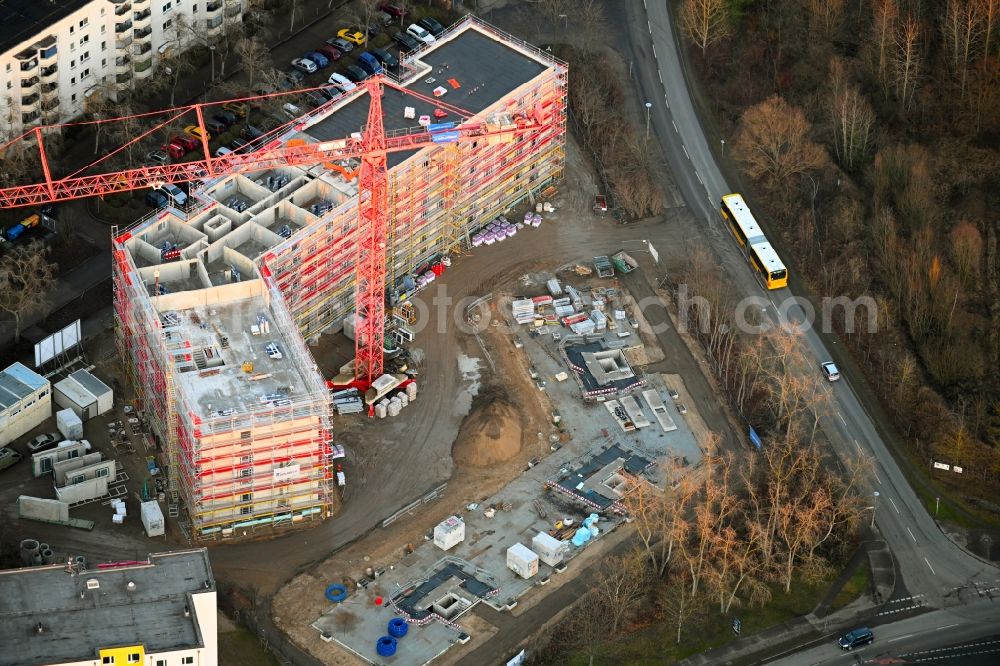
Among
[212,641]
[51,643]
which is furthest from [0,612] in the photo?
[212,641]

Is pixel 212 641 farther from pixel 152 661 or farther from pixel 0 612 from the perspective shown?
pixel 0 612

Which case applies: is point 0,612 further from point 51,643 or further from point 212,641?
point 212,641

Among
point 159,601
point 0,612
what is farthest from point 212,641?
point 0,612

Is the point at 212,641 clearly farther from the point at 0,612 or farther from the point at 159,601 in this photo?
the point at 0,612
